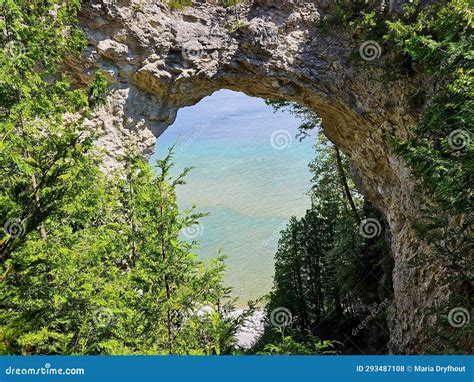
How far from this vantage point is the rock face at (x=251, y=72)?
12.8 metres

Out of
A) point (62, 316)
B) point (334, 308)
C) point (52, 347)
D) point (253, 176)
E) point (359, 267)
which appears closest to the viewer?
point (52, 347)

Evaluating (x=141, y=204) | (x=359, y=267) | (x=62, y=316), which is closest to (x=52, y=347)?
(x=62, y=316)

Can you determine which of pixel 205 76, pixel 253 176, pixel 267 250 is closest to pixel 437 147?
pixel 205 76

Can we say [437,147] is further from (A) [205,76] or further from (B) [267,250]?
(B) [267,250]

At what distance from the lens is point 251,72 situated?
14.9m

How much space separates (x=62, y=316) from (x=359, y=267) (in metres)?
16.3

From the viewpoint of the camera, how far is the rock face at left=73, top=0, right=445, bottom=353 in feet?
41.8

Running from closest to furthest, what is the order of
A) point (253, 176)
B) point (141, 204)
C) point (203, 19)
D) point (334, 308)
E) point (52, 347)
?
point (52, 347)
point (141, 204)
point (203, 19)
point (334, 308)
point (253, 176)

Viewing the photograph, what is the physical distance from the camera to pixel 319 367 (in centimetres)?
367

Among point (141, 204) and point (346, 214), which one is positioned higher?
point (346, 214)

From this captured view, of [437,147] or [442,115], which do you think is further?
[437,147]

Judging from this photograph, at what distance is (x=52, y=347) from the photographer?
4.77 meters

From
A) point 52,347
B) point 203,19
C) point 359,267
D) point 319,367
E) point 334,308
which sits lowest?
point 319,367

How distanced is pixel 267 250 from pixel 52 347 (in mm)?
38940
